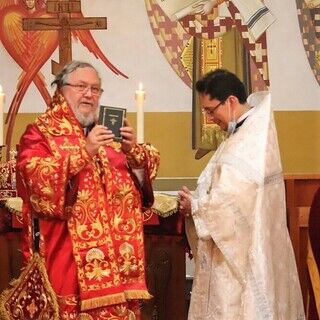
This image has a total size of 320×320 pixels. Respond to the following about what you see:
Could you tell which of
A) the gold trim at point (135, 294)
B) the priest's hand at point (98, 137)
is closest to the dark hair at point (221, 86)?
the priest's hand at point (98, 137)

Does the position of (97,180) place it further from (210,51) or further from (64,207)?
(210,51)

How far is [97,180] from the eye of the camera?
3.16m

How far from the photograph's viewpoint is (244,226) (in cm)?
332

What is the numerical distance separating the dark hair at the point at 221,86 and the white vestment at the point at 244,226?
5.1 inches

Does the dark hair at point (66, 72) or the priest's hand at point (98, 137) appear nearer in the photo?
the priest's hand at point (98, 137)

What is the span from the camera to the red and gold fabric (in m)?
2.98

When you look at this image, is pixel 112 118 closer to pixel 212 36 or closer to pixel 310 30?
pixel 212 36

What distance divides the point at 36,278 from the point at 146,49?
2988mm

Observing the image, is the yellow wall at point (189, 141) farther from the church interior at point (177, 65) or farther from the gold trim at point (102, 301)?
the gold trim at point (102, 301)

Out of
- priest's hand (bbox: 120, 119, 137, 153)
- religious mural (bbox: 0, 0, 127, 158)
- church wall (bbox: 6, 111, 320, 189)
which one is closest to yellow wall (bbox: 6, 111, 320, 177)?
church wall (bbox: 6, 111, 320, 189)

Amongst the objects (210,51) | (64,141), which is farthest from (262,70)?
(64,141)

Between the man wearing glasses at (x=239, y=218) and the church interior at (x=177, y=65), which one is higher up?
the church interior at (x=177, y=65)

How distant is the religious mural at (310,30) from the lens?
5.68 metres

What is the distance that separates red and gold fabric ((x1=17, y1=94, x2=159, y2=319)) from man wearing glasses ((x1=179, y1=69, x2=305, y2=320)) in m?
0.36
